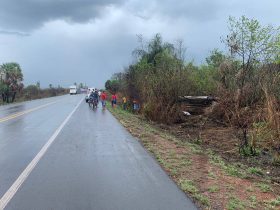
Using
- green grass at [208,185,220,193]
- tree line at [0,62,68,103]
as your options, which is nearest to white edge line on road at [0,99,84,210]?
green grass at [208,185,220,193]

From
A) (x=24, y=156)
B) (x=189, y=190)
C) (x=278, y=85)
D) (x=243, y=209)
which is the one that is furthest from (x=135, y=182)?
(x=278, y=85)

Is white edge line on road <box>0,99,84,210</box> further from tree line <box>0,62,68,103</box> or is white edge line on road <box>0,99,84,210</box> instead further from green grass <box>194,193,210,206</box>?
tree line <box>0,62,68,103</box>

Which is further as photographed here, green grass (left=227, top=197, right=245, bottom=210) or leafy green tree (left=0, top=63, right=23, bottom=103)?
leafy green tree (left=0, top=63, right=23, bottom=103)

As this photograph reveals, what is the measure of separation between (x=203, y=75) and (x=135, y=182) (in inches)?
860

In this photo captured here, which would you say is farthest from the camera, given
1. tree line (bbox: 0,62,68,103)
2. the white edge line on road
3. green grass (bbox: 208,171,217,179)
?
tree line (bbox: 0,62,68,103)

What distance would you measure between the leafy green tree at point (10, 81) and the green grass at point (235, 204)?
62.7 metres

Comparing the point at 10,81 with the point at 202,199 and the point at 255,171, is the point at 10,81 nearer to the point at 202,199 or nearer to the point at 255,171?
the point at 255,171

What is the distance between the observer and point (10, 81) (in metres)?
70.3

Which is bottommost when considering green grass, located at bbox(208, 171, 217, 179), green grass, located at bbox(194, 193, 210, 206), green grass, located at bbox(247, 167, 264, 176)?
green grass, located at bbox(247, 167, 264, 176)

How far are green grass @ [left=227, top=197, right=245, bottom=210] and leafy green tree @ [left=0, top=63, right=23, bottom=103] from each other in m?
62.7

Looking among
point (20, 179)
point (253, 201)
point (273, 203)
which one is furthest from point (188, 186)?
point (20, 179)

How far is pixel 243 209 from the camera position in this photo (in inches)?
260

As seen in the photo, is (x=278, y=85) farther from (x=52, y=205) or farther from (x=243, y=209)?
(x=52, y=205)

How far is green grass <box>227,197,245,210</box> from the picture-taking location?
262 inches
